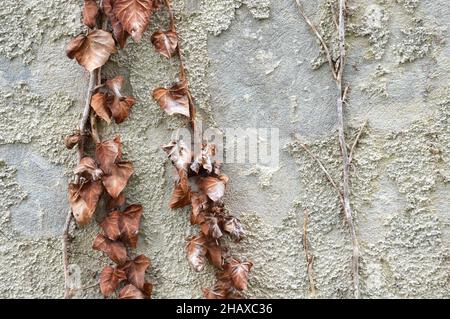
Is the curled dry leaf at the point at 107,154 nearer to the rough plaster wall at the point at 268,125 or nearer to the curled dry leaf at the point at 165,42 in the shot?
the rough plaster wall at the point at 268,125

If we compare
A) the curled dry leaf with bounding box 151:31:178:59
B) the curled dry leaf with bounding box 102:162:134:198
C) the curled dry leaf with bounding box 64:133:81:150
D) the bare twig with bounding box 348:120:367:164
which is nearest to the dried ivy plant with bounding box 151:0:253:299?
the curled dry leaf with bounding box 151:31:178:59

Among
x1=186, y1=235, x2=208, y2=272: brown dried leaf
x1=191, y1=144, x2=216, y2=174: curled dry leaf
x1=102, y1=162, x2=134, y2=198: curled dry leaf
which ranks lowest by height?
x1=186, y1=235, x2=208, y2=272: brown dried leaf

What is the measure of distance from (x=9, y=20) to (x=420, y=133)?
1.01m

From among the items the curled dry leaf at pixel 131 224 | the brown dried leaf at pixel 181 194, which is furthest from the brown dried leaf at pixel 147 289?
the brown dried leaf at pixel 181 194

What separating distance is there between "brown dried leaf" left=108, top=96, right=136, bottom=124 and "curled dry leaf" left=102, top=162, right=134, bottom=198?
113 mm

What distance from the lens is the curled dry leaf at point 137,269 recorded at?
118 cm

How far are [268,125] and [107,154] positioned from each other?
40 centimetres

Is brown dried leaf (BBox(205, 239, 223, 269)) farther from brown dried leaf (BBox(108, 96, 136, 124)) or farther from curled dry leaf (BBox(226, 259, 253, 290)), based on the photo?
brown dried leaf (BBox(108, 96, 136, 124))

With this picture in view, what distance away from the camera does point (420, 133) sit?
3.81 ft

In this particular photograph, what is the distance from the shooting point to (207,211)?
117 centimetres

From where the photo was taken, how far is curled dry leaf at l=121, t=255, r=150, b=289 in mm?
1181

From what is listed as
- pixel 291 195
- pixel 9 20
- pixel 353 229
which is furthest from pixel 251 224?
pixel 9 20

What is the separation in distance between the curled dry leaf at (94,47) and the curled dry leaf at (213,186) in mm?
364
